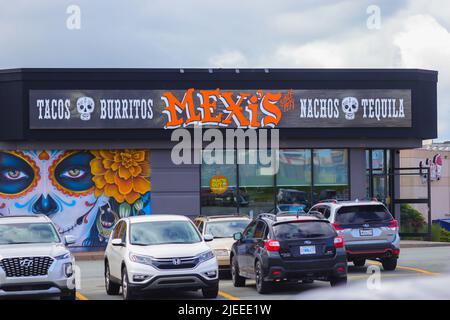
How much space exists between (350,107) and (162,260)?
58.5 ft

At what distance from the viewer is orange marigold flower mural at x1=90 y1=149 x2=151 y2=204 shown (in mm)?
32000

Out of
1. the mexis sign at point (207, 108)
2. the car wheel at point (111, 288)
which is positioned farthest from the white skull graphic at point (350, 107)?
the car wheel at point (111, 288)

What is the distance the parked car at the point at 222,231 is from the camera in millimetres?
21391

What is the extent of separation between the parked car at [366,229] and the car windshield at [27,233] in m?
6.82

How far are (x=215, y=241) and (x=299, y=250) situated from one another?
4.46 m

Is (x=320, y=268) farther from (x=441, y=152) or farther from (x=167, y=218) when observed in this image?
(x=441, y=152)

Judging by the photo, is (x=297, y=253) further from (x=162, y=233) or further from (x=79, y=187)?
(x=79, y=187)

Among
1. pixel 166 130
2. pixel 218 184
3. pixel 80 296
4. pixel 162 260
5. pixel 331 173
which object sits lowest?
pixel 80 296

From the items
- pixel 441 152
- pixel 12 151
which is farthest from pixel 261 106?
pixel 441 152

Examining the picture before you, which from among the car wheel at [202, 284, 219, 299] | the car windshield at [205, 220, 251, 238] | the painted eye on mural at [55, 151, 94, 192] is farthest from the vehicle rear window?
the painted eye on mural at [55, 151, 94, 192]

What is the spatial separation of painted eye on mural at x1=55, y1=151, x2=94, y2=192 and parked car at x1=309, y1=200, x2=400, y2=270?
13.0 m

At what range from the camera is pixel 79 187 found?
31859 millimetres

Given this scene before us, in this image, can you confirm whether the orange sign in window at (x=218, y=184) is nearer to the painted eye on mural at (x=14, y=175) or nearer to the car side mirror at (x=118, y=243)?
the painted eye on mural at (x=14, y=175)

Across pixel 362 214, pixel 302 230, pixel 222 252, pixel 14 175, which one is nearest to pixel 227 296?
pixel 302 230
